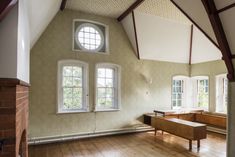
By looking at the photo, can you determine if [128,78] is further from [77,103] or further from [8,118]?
[8,118]

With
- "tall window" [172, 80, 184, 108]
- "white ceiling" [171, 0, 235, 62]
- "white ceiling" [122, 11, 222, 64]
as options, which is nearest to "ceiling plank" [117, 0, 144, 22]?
"white ceiling" [122, 11, 222, 64]

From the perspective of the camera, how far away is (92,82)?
545 cm

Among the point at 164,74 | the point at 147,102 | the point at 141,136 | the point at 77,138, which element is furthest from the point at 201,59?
the point at 77,138

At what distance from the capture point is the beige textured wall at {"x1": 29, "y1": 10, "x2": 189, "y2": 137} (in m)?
4.80

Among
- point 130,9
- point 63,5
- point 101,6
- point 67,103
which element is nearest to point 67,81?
point 67,103

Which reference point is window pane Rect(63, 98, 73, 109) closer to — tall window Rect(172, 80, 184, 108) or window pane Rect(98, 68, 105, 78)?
window pane Rect(98, 68, 105, 78)

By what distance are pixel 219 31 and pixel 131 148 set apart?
328 cm

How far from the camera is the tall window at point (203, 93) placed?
265 inches

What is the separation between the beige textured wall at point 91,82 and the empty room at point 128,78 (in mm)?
27

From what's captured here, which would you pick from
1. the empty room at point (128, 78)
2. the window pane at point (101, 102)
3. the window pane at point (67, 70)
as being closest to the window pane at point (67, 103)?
the empty room at point (128, 78)

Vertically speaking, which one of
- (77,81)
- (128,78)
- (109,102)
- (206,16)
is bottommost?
(109,102)

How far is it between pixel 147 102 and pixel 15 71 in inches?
199

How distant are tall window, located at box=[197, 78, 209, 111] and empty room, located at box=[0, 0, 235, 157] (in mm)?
38

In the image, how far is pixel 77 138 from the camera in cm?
515
